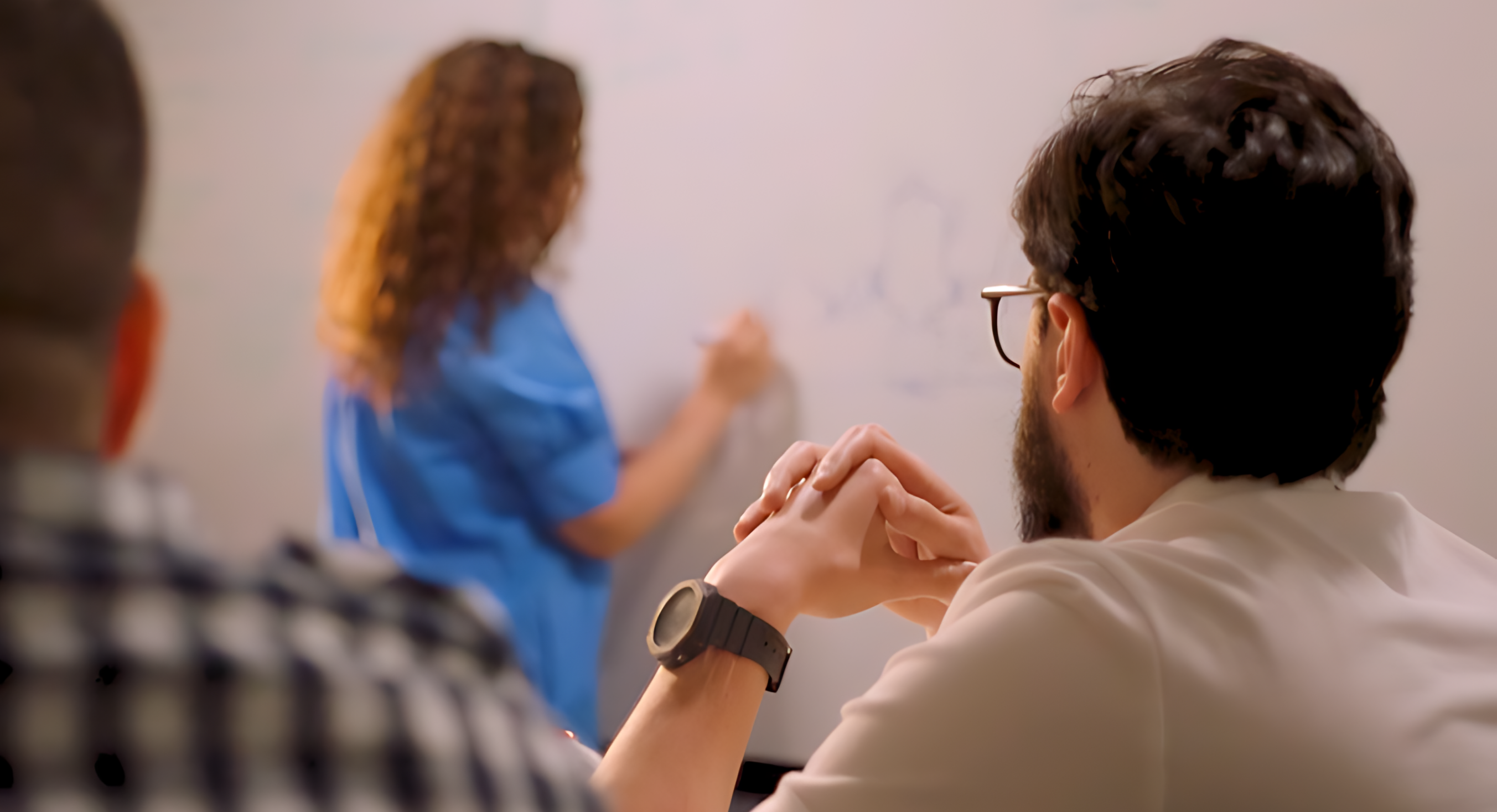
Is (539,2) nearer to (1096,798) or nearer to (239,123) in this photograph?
(239,123)

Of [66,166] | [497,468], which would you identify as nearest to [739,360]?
[497,468]

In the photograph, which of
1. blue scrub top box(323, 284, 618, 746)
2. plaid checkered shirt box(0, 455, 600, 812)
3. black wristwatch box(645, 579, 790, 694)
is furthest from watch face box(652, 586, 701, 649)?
blue scrub top box(323, 284, 618, 746)

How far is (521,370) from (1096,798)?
41.8 inches

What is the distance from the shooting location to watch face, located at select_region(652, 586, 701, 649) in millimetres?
670

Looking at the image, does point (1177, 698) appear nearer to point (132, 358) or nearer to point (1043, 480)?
point (1043, 480)

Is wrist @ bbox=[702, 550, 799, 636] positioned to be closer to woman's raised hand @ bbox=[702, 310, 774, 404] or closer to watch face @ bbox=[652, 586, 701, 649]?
watch face @ bbox=[652, 586, 701, 649]

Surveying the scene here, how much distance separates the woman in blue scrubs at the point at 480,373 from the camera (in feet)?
4.47

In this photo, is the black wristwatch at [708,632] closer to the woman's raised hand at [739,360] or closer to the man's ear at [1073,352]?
the man's ear at [1073,352]

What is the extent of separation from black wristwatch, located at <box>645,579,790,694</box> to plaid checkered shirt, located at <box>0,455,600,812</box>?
417 millimetres

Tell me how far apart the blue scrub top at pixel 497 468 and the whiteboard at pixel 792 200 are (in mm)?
176

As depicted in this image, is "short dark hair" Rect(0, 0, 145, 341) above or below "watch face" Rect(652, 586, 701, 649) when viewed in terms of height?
above

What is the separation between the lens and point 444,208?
55.4 inches

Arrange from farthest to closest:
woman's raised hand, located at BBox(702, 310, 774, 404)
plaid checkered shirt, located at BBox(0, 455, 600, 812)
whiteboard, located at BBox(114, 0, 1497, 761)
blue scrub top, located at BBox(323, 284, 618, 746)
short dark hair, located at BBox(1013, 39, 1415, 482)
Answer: woman's raised hand, located at BBox(702, 310, 774, 404) → blue scrub top, located at BBox(323, 284, 618, 746) → whiteboard, located at BBox(114, 0, 1497, 761) → short dark hair, located at BBox(1013, 39, 1415, 482) → plaid checkered shirt, located at BBox(0, 455, 600, 812)

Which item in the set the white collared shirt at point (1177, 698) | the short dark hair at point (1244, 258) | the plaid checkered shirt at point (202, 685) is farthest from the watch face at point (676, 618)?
the plaid checkered shirt at point (202, 685)
